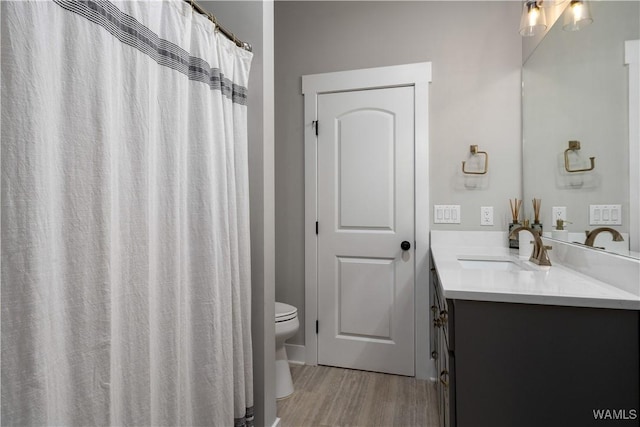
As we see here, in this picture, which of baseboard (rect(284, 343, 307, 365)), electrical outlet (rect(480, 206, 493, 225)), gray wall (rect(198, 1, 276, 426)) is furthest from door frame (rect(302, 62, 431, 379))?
gray wall (rect(198, 1, 276, 426))

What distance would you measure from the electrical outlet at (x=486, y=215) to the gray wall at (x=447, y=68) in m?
0.03

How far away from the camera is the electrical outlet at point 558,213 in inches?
71.0

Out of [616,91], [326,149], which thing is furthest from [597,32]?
[326,149]

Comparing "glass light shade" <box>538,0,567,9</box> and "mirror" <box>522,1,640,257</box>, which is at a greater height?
"glass light shade" <box>538,0,567,9</box>

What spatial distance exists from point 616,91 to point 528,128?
3.03 feet

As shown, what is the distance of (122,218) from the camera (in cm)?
100

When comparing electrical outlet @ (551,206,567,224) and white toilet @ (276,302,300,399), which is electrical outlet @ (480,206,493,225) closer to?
electrical outlet @ (551,206,567,224)

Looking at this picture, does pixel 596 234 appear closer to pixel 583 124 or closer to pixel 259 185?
pixel 583 124

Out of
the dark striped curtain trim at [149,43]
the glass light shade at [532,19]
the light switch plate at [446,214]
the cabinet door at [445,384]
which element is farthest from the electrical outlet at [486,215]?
the dark striped curtain trim at [149,43]

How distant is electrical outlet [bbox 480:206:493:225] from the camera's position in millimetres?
2383

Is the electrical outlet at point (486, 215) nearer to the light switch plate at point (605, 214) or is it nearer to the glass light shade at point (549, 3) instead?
the light switch plate at point (605, 214)

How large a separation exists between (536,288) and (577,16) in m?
1.24

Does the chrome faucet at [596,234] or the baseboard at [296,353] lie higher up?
the chrome faucet at [596,234]

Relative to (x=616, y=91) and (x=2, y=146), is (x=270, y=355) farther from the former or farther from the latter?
(x=616, y=91)
